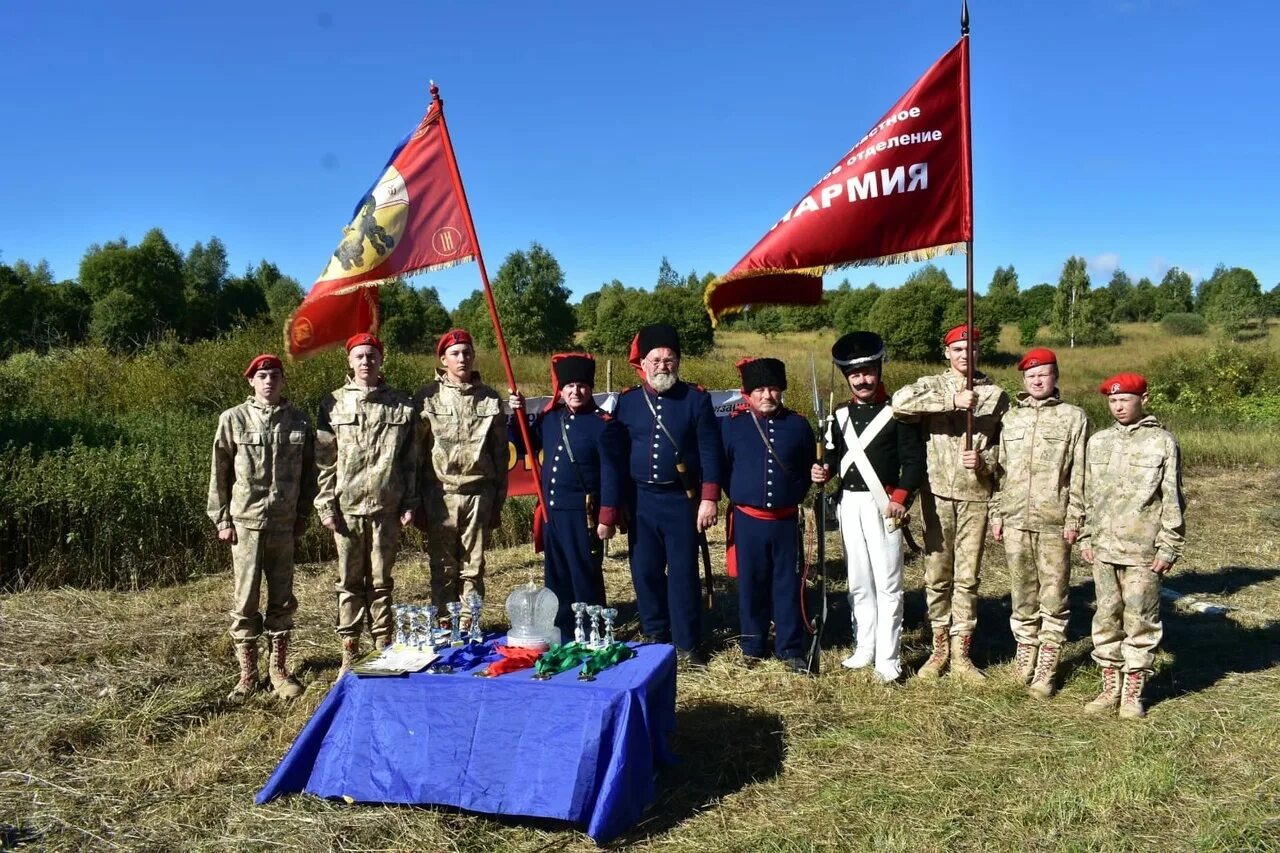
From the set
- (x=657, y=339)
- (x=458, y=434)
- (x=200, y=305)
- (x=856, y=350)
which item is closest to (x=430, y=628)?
(x=458, y=434)

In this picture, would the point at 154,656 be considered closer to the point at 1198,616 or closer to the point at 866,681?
the point at 866,681

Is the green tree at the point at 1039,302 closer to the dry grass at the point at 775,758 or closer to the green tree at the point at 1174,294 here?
the green tree at the point at 1174,294

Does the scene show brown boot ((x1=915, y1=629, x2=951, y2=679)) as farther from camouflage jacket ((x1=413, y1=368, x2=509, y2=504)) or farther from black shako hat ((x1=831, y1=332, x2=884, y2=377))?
camouflage jacket ((x1=413, y1=368, x2=509, y2=504))

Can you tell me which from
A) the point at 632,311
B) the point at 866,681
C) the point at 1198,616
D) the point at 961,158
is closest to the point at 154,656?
the point at 866,681

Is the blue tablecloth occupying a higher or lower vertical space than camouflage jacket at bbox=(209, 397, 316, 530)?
lower

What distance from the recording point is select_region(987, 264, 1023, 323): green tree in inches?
1892

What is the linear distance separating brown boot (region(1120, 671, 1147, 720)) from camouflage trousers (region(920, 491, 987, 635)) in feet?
2.80

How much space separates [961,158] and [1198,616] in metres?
4.29

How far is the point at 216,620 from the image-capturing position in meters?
6.78

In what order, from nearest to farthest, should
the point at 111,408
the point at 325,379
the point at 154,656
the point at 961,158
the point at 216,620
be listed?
the point at 961,158, the point at 154,656, the point at 216,620, the point at 111,408, the point at 325,379

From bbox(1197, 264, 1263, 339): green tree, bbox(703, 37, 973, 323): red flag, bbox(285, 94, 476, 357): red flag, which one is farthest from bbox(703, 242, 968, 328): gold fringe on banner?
bbox(1197, 264, 1263, 339): green tree

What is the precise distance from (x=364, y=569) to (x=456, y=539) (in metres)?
0.59

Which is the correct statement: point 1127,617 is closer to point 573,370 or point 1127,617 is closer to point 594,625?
point 594,625

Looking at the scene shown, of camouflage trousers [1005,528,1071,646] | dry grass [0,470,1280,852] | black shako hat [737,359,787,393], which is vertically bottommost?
dry grass [0,470,1280,852]
